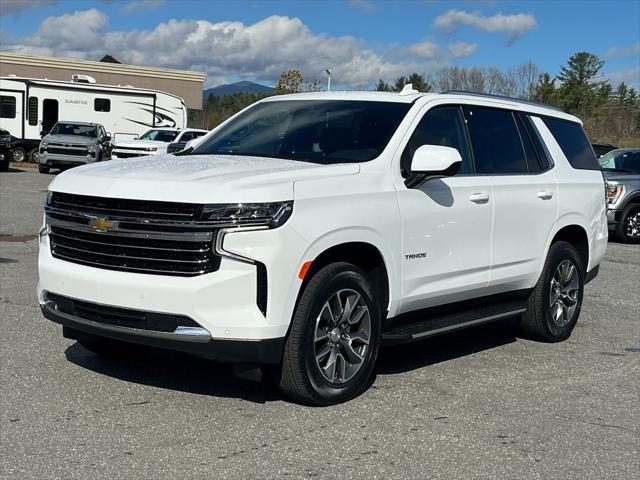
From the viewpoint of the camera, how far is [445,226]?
5.77 meters

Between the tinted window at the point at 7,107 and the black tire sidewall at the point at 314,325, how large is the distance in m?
29.1

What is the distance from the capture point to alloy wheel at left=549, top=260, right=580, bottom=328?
712cm

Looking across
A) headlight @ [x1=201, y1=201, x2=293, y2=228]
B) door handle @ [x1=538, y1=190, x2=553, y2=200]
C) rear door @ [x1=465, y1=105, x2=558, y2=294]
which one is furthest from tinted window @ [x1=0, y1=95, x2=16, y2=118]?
headlight @ [x1=201, y1=201, x2=293, y2=228]

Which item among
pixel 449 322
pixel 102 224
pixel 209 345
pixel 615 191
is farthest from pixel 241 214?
pixel 615 191

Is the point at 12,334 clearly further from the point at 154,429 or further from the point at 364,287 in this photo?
the point at 364,287

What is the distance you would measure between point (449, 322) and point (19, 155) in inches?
1184

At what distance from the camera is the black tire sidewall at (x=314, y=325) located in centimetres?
488

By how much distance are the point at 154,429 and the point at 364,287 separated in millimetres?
1490

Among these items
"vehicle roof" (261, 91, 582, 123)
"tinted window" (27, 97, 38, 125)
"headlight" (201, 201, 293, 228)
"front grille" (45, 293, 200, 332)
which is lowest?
"front grille" (45, 293, 200, 332)

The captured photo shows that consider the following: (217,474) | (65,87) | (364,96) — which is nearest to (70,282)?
(217,474)

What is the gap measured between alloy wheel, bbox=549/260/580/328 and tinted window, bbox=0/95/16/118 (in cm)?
2820

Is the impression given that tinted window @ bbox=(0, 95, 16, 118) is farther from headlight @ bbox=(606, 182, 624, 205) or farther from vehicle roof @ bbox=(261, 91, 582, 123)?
vehicle roof @ bbox=(261, 91, 582, 123)

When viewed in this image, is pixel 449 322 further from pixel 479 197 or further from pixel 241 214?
pixel 241 214

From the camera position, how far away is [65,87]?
107 ft
